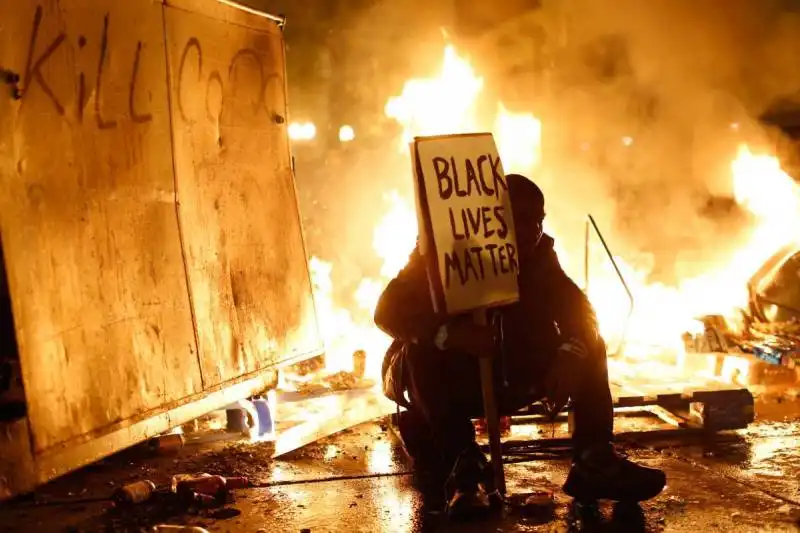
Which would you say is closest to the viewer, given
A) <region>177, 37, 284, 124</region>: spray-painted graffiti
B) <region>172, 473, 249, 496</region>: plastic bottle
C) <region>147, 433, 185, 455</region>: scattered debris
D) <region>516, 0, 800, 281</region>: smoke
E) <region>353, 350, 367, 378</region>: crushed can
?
<region>172, 473, 249, 496</region>: plastic bottle

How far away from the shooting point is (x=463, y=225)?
3.50 meters

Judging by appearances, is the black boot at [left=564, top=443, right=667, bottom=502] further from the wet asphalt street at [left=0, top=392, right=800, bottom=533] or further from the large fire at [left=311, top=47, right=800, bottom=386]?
the large fire at [left=311, top=47, right=800, bottom=386]

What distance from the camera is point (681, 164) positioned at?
42.2 ft

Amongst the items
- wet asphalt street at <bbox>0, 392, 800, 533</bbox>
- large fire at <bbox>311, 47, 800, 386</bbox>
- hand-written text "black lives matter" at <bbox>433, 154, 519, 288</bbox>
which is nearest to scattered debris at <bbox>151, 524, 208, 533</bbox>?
wet asphalt street at <bbox>0, 392, 800, 533</bbox>

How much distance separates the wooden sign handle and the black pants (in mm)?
115

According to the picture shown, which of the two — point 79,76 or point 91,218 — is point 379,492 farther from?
point 79,76

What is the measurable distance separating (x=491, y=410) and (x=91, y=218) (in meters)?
1.92

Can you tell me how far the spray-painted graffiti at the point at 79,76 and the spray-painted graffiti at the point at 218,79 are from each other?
0.31 m

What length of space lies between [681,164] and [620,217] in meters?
1.77

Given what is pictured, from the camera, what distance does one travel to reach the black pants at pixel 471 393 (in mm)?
3451

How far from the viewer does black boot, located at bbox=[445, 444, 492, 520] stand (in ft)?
10.9

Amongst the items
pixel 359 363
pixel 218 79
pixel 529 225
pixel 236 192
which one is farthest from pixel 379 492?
pixel 359 363

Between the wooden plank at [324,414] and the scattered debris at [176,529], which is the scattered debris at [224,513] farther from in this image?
the wooden plank at [324,414]

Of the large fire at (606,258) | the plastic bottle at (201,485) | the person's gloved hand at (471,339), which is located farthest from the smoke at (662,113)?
the plastic bottle at (201,485)
